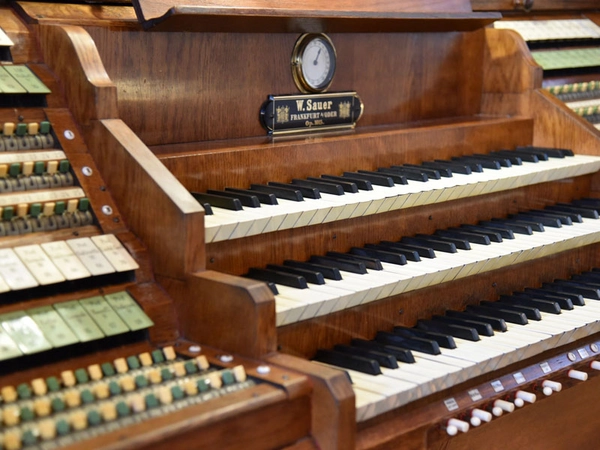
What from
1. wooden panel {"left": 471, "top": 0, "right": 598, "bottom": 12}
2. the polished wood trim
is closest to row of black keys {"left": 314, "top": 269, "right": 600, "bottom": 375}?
the polished wood trim

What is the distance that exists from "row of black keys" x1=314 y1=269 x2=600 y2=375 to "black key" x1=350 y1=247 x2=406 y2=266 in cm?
19

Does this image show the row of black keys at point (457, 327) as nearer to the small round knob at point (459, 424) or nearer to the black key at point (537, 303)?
the black key at point (537, 303)

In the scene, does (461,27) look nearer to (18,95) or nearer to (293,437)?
(18,95)

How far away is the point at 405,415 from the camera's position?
2262 mm

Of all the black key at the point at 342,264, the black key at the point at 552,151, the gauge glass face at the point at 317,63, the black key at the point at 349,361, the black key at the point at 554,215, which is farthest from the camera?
the black key at the point at 552,151

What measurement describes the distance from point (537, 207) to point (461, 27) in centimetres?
73

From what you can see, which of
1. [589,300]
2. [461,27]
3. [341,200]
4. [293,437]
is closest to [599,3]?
[461,27]

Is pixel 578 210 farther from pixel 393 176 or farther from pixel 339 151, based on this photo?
pixel 339 151

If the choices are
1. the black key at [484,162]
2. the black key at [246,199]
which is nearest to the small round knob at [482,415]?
the black key at [246,199]

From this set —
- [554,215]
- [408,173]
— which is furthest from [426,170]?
[554,215]

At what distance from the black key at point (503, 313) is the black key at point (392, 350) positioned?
1.52ft

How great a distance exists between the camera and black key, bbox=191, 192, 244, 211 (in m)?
2.43

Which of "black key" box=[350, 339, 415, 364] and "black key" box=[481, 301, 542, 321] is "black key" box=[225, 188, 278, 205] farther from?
"black key" box=[481, 301, 542, 321]

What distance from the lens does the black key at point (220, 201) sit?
2.43 metres
